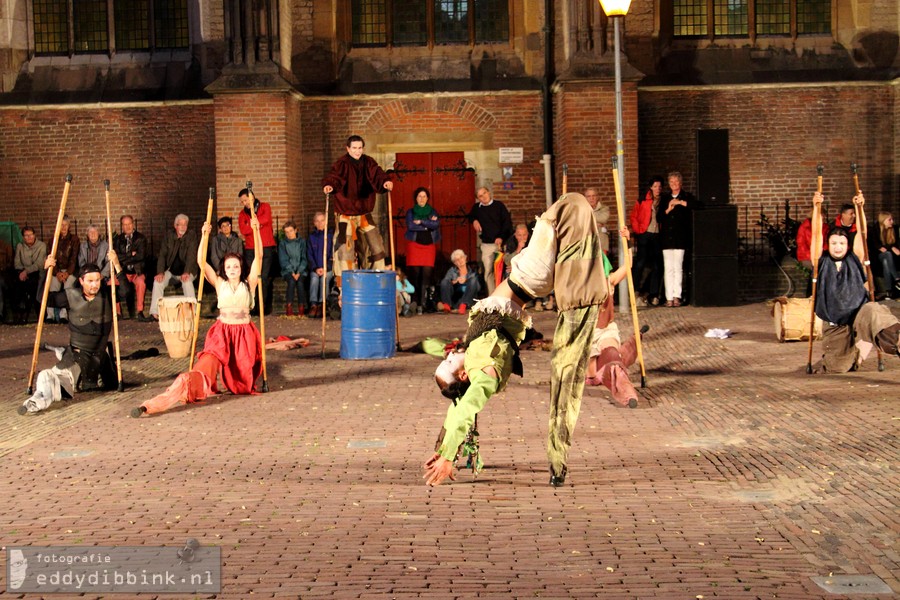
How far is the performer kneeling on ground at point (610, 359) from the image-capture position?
10.5 metres

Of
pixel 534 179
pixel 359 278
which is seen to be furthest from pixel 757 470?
pixel 534 179

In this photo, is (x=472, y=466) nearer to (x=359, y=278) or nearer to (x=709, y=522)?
(x=709, y=522)

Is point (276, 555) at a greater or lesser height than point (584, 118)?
lesser

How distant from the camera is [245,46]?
20031 mm

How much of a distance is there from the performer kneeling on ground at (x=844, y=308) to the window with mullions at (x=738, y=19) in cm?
1083

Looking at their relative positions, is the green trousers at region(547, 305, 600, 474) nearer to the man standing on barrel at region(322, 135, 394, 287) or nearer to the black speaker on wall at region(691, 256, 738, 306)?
the man standing on barrel at region(322, 135, 394, 287)

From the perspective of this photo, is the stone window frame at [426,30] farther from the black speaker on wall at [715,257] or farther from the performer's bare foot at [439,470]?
the performer's bare foot at [439,470]

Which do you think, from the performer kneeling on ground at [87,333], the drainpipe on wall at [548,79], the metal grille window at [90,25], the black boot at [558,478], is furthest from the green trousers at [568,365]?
the metal grille window at [90,25]

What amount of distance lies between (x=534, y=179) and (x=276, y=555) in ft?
52.9

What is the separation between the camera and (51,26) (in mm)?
22625

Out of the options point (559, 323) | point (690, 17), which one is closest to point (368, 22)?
point (690, 17)

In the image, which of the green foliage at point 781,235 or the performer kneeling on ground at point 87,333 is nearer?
the performer kneeling on ground at point 87,333

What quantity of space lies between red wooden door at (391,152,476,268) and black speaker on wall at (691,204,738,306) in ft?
16.3

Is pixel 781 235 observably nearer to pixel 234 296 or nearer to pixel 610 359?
pixel 610 359
